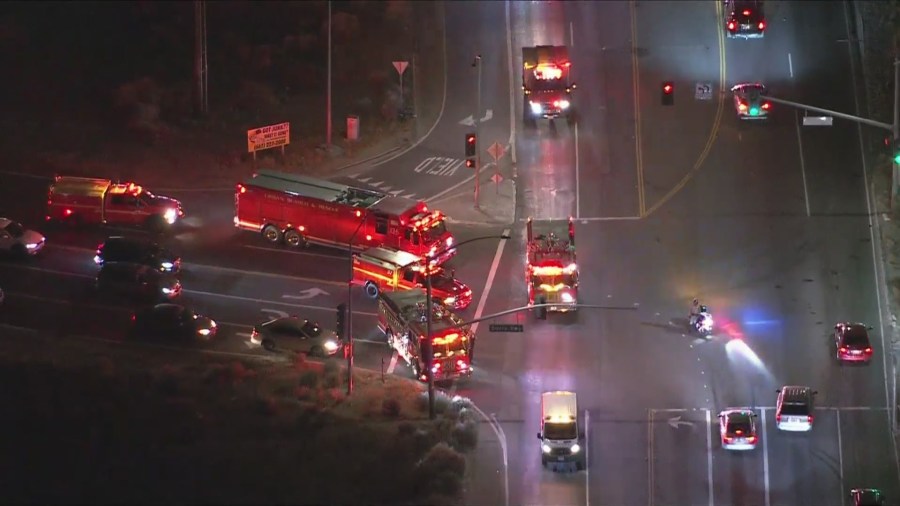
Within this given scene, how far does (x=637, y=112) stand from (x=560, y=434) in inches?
1083

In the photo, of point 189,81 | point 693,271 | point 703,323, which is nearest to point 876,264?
point 693,271

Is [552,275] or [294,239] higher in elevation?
[294,239]

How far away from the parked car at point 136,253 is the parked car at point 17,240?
3.42 metres

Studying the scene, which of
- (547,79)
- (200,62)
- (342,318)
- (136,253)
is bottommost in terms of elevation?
(342,318)

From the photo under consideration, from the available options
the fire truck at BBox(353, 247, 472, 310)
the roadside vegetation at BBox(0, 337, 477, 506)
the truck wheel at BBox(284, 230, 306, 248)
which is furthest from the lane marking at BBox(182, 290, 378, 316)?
the truck wheel at BBox(284, 230, 306, 248)

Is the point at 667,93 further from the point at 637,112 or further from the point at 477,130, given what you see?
the point at 477,130

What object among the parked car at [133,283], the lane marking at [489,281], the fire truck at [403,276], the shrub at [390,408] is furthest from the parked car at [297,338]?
the lane marking at [489,281]

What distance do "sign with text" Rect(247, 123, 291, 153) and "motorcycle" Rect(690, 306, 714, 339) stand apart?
24.9 metres

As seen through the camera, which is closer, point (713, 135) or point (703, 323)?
point (703, 323)

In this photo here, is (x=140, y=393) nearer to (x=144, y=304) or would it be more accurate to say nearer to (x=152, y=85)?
(x=144, y=304)

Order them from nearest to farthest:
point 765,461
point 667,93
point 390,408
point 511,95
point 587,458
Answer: point 587,458 → point 765,461 → point 390,408 → point 667,93 → point 511,95

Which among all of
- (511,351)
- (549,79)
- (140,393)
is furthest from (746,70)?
(140,393)

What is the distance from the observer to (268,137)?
7300 centimetres

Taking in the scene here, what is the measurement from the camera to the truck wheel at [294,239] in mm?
65938
